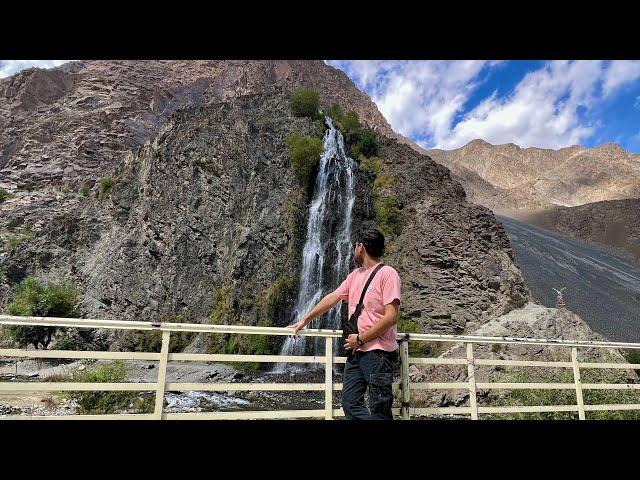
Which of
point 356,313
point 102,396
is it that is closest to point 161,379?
point 356,313

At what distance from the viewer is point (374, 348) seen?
9.75 feet

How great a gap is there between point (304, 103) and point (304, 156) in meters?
6.26

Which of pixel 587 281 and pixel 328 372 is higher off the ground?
pixel 587 281

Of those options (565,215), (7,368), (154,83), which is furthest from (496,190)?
(7,368)

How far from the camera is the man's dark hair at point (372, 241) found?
10.4 feet

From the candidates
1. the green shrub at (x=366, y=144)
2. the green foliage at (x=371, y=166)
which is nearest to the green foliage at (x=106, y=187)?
the green shrub at (x=366, y=144)

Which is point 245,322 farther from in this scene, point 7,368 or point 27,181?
point 27,181

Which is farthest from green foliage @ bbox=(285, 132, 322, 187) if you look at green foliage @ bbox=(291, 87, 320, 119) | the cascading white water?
green foliage @ bbox=(291, 87, 320, 119)

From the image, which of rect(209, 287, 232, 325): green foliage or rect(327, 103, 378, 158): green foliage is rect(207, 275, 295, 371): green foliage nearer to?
rect(209, 287, 232, 325): green foliage

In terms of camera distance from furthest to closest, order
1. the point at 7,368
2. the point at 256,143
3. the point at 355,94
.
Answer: the point at 355,94 < the point at 256,143 < the point at 7,368

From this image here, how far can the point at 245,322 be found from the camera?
21188mm

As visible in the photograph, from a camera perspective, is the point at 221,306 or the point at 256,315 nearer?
the point at 256,315

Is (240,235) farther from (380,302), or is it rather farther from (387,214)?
(380,302)
